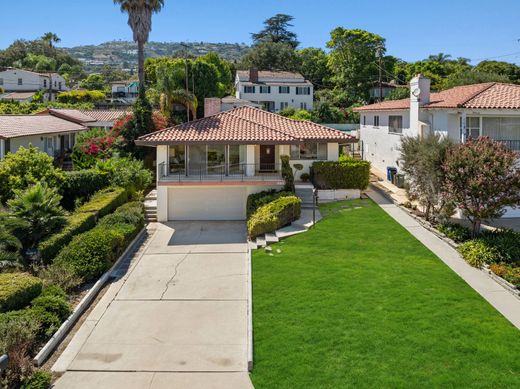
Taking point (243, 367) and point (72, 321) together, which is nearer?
point (243, 367)

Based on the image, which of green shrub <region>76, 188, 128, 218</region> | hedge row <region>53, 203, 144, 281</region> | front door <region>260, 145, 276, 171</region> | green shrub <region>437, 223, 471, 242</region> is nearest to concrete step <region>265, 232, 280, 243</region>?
hedge row <region>53, 203, 144, 281</region>

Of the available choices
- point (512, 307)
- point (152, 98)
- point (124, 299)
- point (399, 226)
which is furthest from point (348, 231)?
point (152, 98)

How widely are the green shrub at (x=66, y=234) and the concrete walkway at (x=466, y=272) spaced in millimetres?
14000

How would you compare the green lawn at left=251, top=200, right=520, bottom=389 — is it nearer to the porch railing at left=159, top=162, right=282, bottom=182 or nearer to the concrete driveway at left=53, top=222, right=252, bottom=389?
the concrete driveway at left=53, top=222, right=252, bottom=389

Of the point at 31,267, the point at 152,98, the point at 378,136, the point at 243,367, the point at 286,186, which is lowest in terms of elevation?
the point at 243,367

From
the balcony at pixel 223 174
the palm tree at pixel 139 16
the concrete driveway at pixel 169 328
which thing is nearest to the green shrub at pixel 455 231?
the balcony at pixel 223 174

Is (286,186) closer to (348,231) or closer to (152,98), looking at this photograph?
(348,231)

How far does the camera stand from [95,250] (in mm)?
17438

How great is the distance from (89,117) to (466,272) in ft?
138

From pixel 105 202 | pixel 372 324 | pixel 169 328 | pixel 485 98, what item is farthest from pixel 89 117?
pixel 372 324

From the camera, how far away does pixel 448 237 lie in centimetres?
2066

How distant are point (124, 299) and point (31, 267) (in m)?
3.89

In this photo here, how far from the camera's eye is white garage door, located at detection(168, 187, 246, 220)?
26234 millimetres

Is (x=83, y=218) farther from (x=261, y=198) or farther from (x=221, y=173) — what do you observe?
(x=261, y=198)
